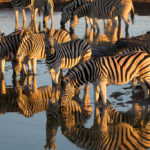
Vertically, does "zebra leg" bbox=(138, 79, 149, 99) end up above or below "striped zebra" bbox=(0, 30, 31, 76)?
below

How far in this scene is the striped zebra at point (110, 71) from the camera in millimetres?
10602

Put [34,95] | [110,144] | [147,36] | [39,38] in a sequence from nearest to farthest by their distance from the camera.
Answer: [110,144], [34,95], [39,38], [147,36]

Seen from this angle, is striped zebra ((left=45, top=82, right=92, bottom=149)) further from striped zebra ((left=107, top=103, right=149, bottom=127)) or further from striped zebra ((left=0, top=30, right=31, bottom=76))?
striped zebra ((left=0, top=30, right=31, bottom=76))

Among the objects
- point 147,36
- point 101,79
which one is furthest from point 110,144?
point 147,36

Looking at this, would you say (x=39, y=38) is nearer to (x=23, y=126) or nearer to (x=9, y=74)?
(x=9, y=74)

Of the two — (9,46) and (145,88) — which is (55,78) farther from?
(9,46)

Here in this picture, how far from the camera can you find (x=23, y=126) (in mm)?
10070

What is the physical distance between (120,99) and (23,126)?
107 inches

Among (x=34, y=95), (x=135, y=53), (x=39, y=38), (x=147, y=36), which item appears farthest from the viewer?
(x=147, y=36)

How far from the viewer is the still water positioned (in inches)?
355

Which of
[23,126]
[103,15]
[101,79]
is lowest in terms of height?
[23,126]

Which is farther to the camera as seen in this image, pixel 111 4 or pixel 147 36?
pixel 111 4

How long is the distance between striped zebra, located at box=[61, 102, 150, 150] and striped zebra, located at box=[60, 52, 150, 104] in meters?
0.75

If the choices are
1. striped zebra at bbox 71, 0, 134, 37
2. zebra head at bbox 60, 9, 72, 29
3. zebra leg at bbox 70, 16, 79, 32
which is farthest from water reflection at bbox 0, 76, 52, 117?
zebra head at bbox 60, 9, 72, 29
